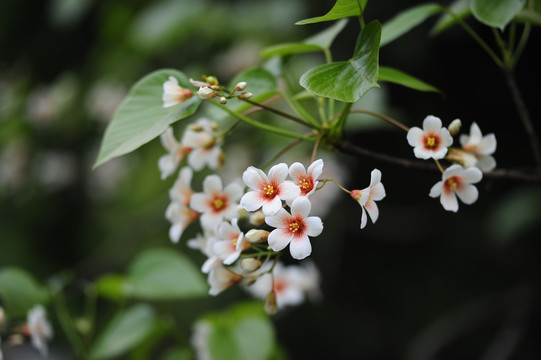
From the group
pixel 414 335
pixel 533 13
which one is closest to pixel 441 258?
pixel 414 335

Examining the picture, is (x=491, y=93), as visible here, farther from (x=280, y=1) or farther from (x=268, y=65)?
(x=268, y=65)

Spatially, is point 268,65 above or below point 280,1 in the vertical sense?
above

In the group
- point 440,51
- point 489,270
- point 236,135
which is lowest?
point 489,270

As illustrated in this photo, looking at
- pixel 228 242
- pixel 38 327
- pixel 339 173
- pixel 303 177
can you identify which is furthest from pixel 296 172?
pixel 339 173

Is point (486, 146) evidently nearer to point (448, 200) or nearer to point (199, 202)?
point (448, 200)

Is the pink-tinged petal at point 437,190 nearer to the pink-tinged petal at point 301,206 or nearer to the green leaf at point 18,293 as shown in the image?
the pink-tinged petal at point 301,206
